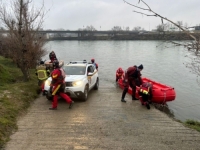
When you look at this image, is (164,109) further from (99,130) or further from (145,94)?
(99,130)

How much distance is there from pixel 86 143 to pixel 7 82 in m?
7.63

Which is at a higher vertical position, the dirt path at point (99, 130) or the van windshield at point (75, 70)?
the van windshield at point (75, 70)

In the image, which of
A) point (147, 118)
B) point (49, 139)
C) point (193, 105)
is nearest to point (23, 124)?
point (49, 139)

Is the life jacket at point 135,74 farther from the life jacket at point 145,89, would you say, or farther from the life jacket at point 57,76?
the life jacket at point 57,76

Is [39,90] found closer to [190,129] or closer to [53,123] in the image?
[53,123]

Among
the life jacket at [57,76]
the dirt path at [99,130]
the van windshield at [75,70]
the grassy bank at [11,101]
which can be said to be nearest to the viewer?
the dirt path at [99,130]

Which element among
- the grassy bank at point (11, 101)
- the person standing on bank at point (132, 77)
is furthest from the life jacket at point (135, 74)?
the grassy bank at point (11, 101)

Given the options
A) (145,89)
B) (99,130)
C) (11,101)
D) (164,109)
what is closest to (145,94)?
(145,89)

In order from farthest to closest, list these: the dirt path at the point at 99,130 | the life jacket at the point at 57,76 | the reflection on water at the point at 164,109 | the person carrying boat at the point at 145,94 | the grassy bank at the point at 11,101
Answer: the reflection on water at the point at 164,109 → the person carrying boat at the point at 145,94 → the life jacket at the point at 57,76 → the grassy bank at the point at 11,101 → the dirt path at the point at 99,130

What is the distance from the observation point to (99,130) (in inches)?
277

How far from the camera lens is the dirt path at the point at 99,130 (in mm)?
6027

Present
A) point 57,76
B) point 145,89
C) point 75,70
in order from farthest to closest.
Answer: point 75,70 < point 145,89 < point 57,76

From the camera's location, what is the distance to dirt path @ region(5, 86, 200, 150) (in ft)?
19.8

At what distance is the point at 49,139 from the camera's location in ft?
20.6
